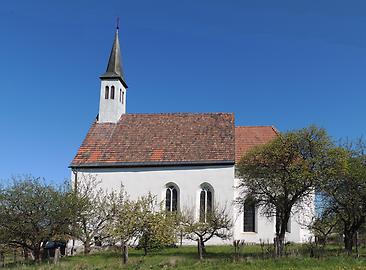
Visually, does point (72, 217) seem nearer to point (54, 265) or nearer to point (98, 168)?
point (54, 265)

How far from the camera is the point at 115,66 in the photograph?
1700 inches

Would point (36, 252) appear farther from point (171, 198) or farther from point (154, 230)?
point (171, 198)

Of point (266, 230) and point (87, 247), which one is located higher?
point (266, 230)

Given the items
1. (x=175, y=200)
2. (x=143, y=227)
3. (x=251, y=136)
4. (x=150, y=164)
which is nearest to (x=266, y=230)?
(x=175, y=200)

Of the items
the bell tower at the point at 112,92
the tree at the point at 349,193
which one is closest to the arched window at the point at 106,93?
the bell tower at the point at 112,92

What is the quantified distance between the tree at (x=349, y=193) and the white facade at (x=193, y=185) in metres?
9.60

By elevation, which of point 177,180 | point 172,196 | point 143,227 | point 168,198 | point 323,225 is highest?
point 177,180

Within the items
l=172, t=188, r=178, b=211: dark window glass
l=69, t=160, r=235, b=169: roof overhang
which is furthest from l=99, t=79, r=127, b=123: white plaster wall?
l=172, t=188, r=178, b=211: dark window glass

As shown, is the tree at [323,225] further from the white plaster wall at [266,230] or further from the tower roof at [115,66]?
the tower roof at [115,66]

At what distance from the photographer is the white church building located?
116 ft

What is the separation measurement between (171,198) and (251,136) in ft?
30.2

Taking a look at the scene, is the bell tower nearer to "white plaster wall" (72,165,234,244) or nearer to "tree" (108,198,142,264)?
"white plaster wall" (72,165,234,244)

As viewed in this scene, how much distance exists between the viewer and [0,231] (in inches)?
1001

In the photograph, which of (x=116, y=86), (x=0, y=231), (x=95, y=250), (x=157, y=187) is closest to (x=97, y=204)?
(x=95, y=250)
